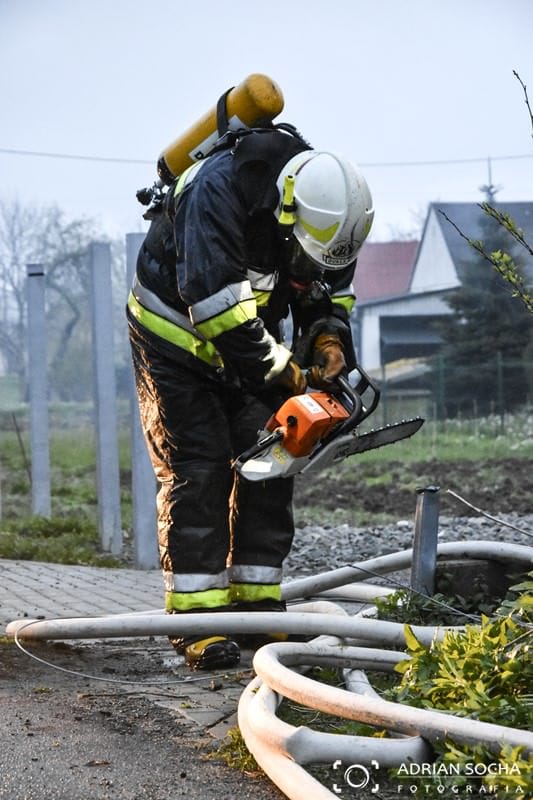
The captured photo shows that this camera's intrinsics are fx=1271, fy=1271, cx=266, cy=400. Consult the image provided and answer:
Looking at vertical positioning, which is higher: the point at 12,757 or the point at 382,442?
the point at 382,442

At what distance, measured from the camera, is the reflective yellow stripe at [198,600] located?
4.75 metres

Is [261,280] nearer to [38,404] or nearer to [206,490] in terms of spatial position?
[206,490]

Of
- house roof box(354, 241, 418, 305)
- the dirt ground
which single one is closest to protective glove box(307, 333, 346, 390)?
the dirt ground

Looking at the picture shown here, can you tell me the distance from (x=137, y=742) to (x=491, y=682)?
1.02 metres

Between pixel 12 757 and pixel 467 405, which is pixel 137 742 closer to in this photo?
pixel 12 757

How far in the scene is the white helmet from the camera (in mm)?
4586

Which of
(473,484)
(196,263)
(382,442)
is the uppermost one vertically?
(196,263)

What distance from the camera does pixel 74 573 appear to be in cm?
748

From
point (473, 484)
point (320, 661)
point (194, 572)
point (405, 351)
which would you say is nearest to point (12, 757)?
point (320, 661)

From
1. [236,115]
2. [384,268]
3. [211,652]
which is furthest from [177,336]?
[384,268]

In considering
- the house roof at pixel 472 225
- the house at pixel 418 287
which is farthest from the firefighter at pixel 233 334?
the house at pixel 418 287

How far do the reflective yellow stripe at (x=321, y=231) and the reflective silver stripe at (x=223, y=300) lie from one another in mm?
318

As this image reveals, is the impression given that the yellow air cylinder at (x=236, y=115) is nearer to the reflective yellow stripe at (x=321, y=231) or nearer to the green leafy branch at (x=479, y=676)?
the reflective yellow stripe at (x=321, y=231)

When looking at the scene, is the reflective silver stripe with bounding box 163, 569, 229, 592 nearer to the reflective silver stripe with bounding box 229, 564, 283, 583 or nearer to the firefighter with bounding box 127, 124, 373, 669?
the firefighter with bounding box 127, 124, 373, 669
